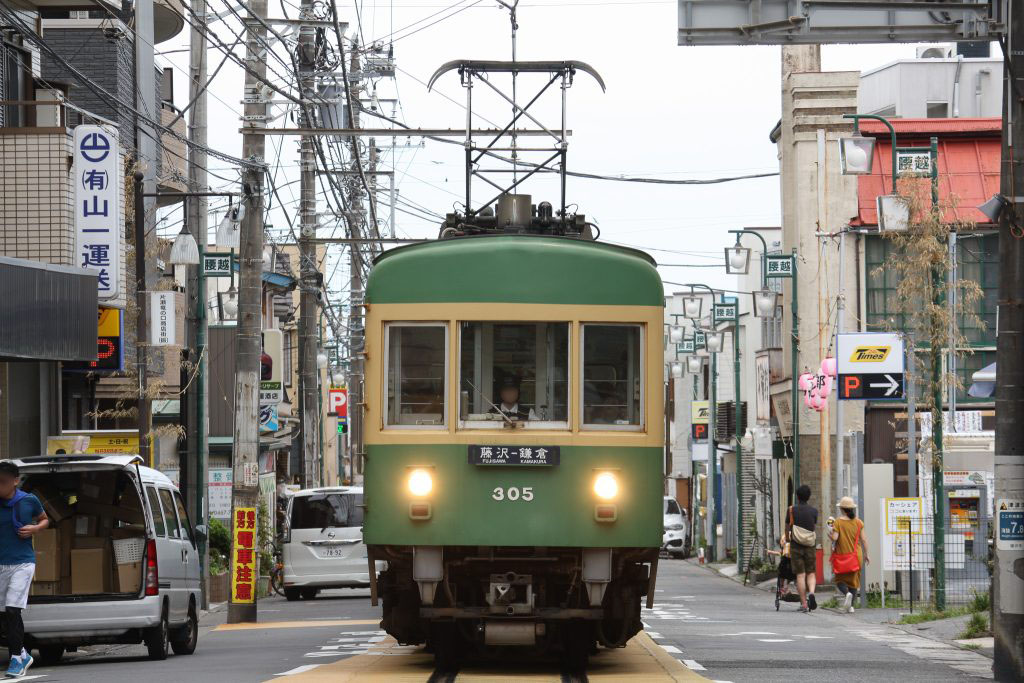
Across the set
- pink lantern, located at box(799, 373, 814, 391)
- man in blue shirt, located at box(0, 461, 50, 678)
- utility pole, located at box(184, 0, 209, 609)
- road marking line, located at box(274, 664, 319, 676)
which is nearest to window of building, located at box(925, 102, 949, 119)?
pink lantern, located at box(799, 373, 814, 391)

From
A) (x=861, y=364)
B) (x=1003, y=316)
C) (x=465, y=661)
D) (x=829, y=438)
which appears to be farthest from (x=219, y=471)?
(x=1003, y=316)

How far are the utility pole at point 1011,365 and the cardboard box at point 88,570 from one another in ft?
27.6

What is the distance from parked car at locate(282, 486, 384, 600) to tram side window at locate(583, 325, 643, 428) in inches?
552

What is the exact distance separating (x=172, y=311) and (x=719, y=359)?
48906 millimetres

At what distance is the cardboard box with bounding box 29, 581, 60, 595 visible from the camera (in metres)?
16.0

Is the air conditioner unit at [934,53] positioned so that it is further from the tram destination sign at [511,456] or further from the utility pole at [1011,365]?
the tram destination sign at [511,456]

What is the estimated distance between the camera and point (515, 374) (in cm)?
1240

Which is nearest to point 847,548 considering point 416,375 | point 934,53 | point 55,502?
point 55,502

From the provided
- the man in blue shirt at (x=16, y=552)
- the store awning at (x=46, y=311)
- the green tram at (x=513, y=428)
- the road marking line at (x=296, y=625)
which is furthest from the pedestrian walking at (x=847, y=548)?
the man in blue shirt at (x=16, y=552)

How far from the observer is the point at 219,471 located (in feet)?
94.6

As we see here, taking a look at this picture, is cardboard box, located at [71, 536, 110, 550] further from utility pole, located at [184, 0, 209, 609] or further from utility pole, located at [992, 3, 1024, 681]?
utility pole, located at [992, 3, 1024, 681]

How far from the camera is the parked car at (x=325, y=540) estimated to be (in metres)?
26.0

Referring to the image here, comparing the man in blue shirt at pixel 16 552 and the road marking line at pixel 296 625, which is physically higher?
the man in blue shirt at pixel 16 552

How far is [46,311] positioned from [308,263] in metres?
17.0
